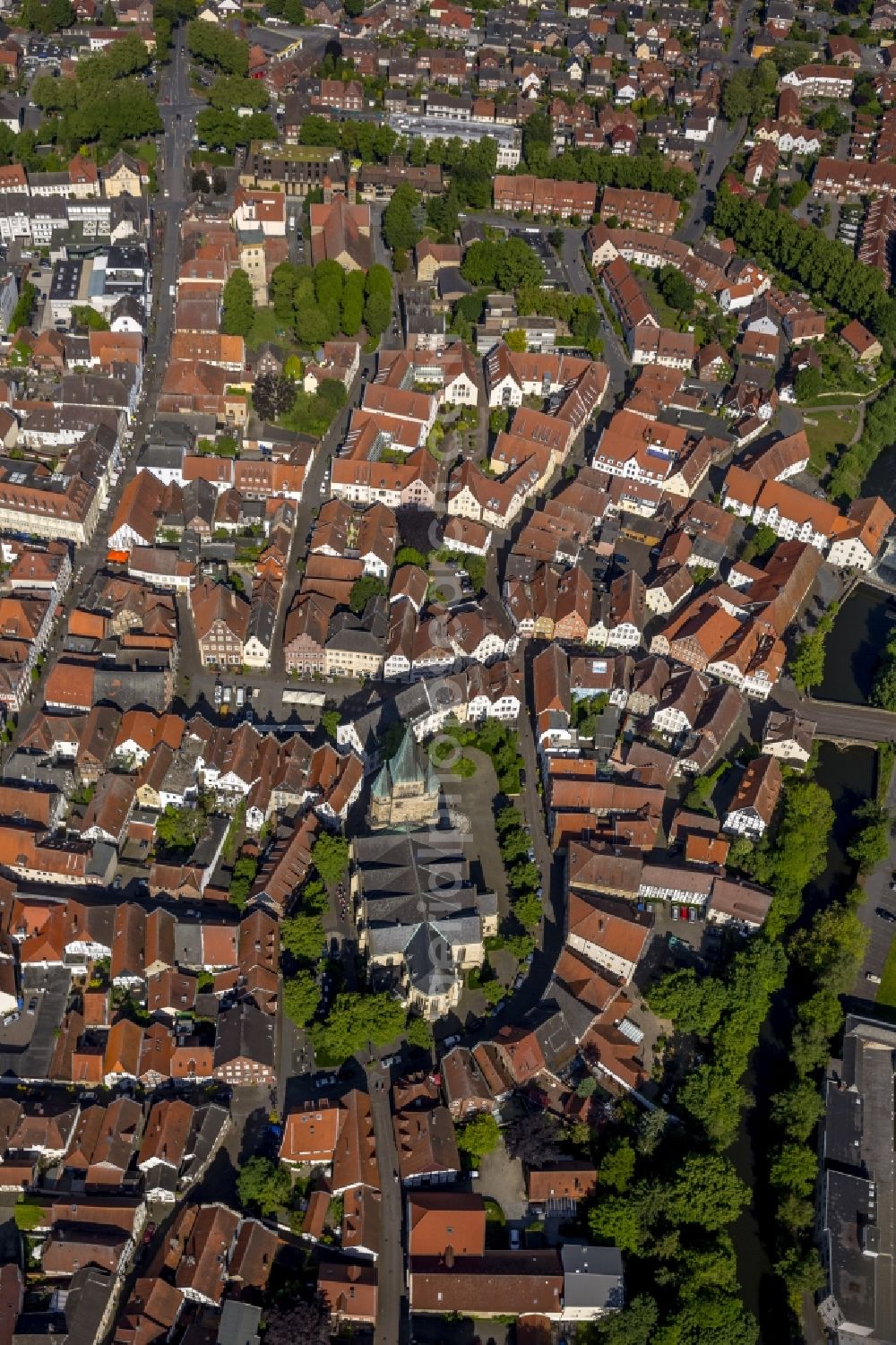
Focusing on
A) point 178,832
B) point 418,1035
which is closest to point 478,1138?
point 418,1035

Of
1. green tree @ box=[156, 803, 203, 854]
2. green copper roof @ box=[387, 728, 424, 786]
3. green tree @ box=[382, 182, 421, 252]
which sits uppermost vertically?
green tree @ box=[382, 182, 421, 252]

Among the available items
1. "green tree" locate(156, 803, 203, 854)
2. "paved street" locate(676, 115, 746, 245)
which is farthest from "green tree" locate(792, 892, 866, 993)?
"paved street" locate(676, 115, 746, 245)

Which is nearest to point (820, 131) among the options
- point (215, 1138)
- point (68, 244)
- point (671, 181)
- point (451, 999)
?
point (671, 181)

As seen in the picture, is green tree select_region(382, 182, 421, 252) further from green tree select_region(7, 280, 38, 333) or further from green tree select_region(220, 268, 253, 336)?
green tree select_region(7, 280, 38, 333)

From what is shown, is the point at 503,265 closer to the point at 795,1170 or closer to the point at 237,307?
the point at 237,307

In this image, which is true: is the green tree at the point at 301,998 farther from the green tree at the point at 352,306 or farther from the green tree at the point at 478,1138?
the green tree at the point at 352,306

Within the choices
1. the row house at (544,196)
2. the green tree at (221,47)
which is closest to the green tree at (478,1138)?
the row house at (544,196)
